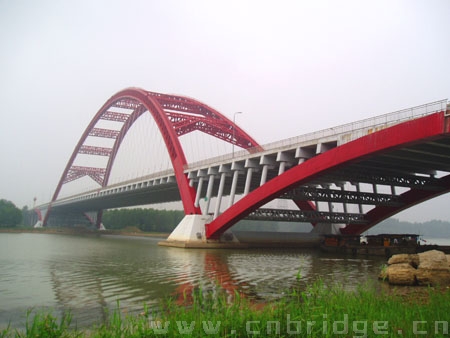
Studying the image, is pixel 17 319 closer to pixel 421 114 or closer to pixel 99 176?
pixel 421 114

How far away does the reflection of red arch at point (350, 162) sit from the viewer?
2491cm

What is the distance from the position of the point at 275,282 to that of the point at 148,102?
51.8 m

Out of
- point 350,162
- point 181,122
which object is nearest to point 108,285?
point 350,162

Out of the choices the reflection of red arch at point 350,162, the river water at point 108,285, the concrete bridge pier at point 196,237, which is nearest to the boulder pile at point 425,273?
the river water at point 108,285

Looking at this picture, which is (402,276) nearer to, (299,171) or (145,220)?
(299,171)

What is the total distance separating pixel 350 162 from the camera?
30250mm

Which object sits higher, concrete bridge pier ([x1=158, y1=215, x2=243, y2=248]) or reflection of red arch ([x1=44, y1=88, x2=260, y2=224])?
reflection of red arch ([x1=44, y1=88, x2=260, y2=224])

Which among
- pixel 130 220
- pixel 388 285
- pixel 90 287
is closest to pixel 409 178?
pixel 388 285

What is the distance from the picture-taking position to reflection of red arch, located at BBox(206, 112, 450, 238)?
24906mm

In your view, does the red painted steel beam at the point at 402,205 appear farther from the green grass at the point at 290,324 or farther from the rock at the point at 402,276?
the green grass at the point at 290,324

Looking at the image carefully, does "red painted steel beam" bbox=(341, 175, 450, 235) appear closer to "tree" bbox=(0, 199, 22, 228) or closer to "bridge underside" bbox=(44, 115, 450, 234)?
"bridge underside" bbox=(44, 115, 450, 234)

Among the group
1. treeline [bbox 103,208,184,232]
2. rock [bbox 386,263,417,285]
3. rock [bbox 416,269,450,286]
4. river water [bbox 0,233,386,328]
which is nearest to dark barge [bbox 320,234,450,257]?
river water [bbox 0,233,386,328]

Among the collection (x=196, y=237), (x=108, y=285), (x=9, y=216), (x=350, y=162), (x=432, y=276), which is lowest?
(x=108, y=285)

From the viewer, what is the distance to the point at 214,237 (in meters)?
45.7
